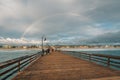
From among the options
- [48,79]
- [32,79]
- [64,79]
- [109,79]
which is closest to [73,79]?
[64,79]

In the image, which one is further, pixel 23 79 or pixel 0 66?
pixel 23 79

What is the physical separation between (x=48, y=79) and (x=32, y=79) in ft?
3.03

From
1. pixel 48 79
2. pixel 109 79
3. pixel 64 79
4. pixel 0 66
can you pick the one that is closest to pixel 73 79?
pixel 64 79

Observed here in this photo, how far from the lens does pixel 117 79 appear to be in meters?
6.09

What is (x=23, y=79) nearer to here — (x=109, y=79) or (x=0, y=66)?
(x=0, y=66)

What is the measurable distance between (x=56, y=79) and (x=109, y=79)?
12.4ft

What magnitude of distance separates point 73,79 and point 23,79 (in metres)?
2.84

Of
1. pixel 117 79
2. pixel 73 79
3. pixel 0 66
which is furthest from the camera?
pixel 73 79

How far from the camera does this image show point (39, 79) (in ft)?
31.2

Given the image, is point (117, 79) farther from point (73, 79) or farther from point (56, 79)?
point (56, 79)

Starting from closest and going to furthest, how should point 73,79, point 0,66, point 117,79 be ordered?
point 117,79
point 0,66
point 73,79

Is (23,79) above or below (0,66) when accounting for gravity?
below

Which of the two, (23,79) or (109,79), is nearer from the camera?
(109,79)

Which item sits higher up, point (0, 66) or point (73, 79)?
point (0, 66)
